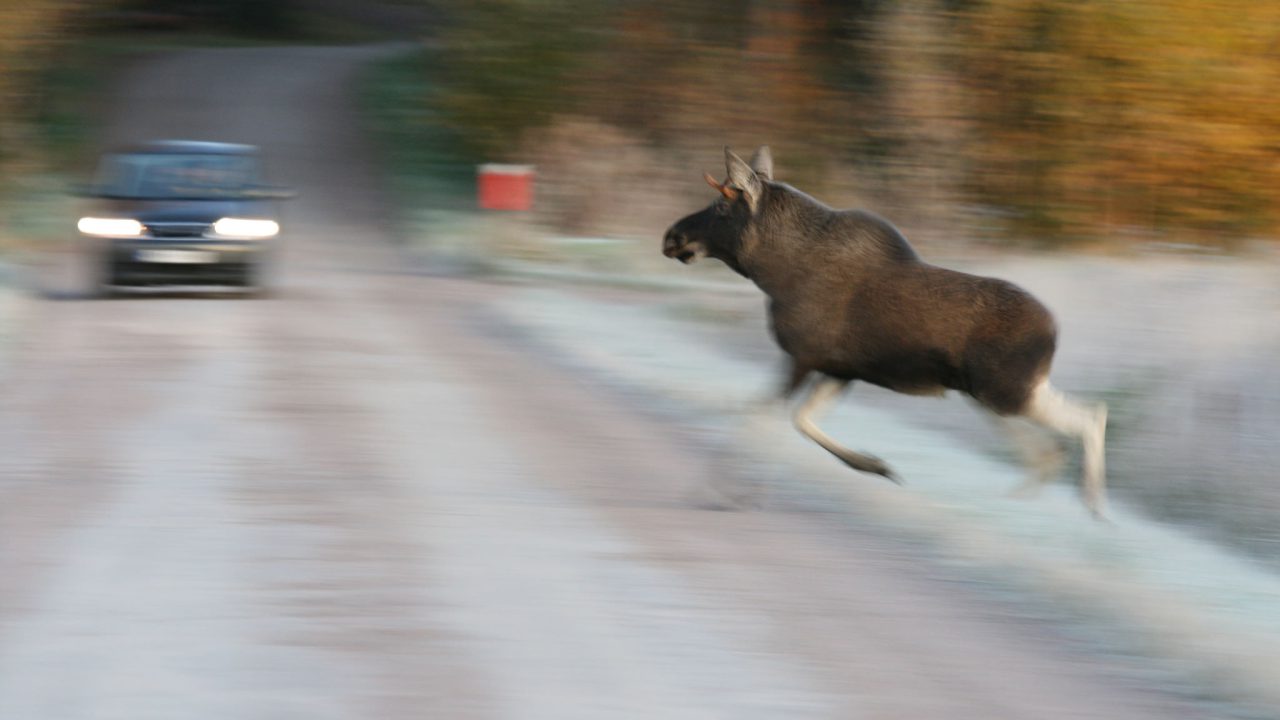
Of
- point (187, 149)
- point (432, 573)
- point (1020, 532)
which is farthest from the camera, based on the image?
point (187, 149)

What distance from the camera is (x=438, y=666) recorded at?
19.4ft

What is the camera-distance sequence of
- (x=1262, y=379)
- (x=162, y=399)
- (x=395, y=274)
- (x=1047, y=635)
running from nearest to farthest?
(x=1047, y=635)
(x=162, y=399)
(x=1262, y=379)
(x=395, y=274)

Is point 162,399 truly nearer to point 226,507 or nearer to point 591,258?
point 226,507

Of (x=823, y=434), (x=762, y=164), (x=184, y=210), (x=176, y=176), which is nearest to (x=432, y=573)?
(x=823, y=434)

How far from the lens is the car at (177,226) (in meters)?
17.5

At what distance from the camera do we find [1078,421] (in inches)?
326

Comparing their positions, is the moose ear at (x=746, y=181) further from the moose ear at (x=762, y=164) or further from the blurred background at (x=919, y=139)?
the blurred background at (x=919, y=139)

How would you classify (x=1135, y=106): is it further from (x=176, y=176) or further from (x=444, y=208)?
(x=176, y=176)

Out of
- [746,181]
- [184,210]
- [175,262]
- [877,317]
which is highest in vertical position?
[746,181]

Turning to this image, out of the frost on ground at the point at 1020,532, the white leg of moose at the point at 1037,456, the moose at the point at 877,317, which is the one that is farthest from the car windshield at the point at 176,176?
the white leg of moose at the point at 1037,456

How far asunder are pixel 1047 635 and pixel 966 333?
2.00 metres

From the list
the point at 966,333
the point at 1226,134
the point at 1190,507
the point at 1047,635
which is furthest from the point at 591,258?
the point at 1047,635

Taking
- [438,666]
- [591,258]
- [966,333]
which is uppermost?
[966,333]

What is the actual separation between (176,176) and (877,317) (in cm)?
1173
